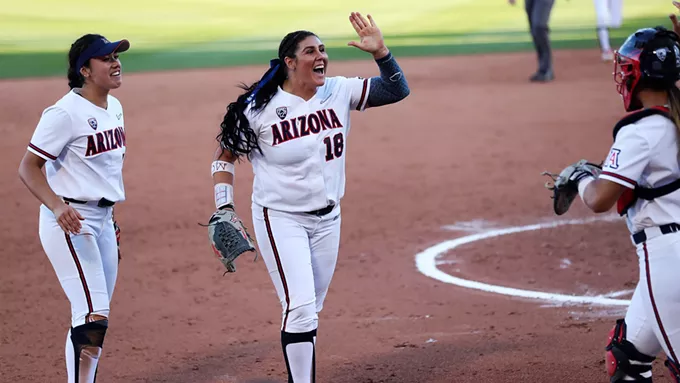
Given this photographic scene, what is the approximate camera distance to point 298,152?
16.1 feet

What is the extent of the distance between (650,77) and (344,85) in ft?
5.60

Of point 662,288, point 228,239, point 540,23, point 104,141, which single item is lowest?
point 662,288

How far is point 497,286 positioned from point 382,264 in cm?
110

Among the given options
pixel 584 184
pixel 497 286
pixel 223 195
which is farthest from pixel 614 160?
pixel 497 286

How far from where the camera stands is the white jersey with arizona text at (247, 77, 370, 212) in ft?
16.2

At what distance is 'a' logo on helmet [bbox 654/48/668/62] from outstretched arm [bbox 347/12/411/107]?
4.87ft

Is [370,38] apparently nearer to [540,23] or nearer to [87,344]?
[87,344]

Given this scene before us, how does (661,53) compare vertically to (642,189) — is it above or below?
above

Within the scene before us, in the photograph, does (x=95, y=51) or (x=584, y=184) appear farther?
(x=95, y=51)

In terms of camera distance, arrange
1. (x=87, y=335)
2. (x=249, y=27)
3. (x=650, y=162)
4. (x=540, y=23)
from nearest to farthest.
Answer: (x=650, y=162) → (x=87, y=335) → (x=540, y=23) → (x=249, y=27)

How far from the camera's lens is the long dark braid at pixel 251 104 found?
16.4ft

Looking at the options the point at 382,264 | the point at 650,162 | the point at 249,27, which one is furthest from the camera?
the point at 249,27

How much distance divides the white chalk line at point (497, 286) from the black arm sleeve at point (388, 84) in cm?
246

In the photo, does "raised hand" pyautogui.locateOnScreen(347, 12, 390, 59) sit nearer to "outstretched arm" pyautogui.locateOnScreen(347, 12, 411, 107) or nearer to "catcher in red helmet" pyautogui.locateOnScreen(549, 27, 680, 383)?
"outstretched arm" pyautogui.locateOnScreen(347, 12, 411, 107)
